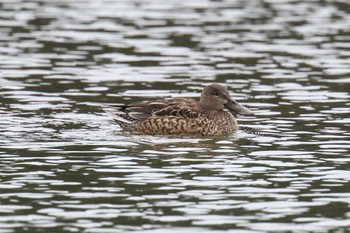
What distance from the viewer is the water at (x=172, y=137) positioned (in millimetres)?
12398

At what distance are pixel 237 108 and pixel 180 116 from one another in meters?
0.97

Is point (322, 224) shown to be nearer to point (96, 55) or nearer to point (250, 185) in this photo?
point (250, 185)

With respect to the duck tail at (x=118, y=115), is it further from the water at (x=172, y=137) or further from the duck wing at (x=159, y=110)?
the water at (x=172, y=137)

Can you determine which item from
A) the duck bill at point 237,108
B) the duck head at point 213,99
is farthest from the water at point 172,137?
the duck head at point 213,99

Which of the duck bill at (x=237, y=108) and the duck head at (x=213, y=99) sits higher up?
the duck head at (x=213, y=99)

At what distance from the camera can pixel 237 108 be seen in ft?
59.4

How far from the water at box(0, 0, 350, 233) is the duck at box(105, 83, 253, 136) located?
22cm

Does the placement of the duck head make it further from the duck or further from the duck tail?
the duck tail

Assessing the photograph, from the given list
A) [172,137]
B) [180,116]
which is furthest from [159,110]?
[172,137]

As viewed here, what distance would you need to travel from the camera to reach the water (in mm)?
12398

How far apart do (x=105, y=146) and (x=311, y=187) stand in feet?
12.2

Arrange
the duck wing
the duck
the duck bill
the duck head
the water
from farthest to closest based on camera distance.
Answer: the duck head → the duck bill → the duck wing → the duck → the water

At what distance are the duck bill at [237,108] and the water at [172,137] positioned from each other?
0.35 metres

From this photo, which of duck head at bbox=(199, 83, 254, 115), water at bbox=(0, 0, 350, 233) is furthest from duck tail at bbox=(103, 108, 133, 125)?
duck head at bbox=(199, 83, 254, 115)
